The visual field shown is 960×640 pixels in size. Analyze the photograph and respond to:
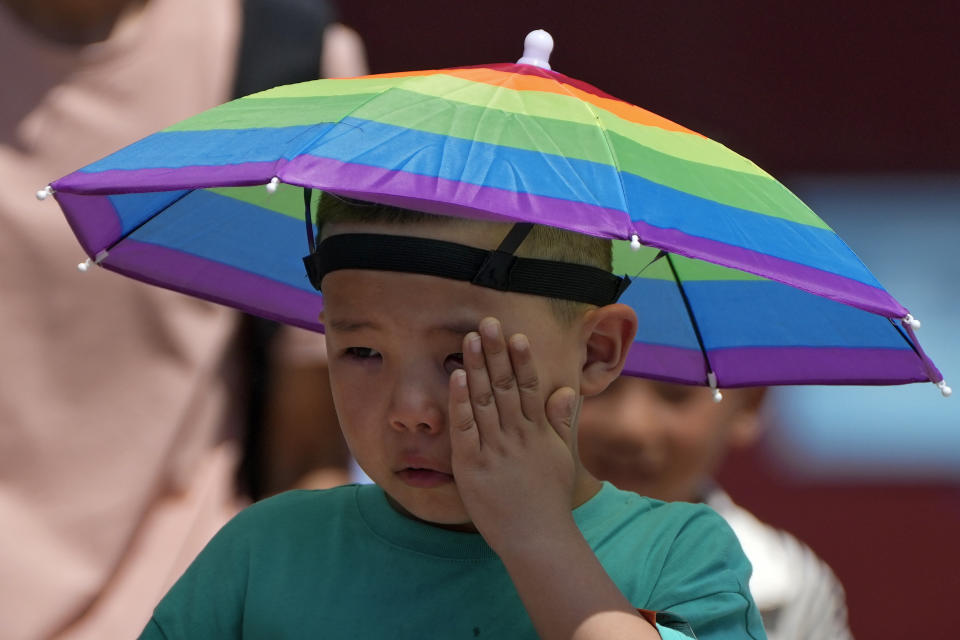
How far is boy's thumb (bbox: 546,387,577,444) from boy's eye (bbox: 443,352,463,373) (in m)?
0.12

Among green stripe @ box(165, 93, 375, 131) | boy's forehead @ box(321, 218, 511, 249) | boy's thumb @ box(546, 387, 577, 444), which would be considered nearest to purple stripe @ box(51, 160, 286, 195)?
green stripe @ box(165, 93, 375, 131)

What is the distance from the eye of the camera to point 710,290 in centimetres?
211

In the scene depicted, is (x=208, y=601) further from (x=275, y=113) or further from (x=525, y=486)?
(x=275, y=113)

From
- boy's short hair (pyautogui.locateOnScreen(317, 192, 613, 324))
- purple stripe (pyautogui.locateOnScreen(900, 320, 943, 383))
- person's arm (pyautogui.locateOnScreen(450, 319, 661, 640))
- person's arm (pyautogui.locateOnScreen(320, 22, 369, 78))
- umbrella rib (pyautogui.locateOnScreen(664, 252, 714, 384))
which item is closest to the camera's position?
person's arm (pyautogui.locateOnScreen(450, 319, 661, 640))

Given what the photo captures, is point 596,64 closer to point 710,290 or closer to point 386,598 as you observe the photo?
point 710,290

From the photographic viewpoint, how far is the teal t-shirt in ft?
5.58

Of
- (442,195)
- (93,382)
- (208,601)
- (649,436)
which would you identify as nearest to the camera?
(442,195)

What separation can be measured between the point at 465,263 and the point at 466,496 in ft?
0.83

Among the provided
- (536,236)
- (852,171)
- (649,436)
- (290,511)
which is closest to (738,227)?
(536,236)

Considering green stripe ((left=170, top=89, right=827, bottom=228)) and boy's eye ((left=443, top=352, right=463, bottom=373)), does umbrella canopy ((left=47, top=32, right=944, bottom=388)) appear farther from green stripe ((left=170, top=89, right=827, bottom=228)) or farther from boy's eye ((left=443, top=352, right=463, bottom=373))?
boy's eye ((left=443, top=352, right=463, bottom=373))

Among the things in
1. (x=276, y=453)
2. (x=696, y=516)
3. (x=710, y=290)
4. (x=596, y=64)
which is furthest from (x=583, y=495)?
(x=596, y=64)

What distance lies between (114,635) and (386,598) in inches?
31.6

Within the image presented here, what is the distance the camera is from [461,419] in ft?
5.29

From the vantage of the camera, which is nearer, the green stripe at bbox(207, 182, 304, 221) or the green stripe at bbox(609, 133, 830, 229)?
the green stripe at bbox(609, 133, 830, 229)
